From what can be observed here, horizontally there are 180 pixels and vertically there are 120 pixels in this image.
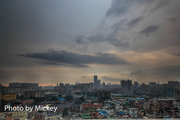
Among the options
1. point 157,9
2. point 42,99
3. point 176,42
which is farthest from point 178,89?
point 42,99

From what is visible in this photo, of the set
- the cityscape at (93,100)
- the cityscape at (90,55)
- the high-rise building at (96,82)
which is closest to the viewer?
the cityscape at (93,100)

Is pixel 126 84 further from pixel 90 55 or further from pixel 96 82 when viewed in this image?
pixel 90 55

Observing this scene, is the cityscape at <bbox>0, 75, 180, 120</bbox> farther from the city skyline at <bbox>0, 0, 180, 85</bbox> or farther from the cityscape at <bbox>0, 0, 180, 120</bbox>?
the city skyline at <bbox>0, 0, 180, 85</bbox>

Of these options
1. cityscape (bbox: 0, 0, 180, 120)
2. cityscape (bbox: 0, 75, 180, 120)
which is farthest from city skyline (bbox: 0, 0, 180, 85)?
cityscape (bbox: 0, 75, 180, 120)

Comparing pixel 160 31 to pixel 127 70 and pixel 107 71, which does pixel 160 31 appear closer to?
pixel 127 70

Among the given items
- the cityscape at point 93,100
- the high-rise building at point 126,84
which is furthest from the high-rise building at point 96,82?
the high-rise building at point 126,84

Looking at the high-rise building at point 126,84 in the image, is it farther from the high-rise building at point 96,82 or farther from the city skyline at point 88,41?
the high-rise building at point 96,82
